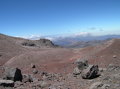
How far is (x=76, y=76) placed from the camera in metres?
26.7

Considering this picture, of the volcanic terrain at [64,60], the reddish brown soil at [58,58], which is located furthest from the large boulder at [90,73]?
the reddish brown soil at [58,58]

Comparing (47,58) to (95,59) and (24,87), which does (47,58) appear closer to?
(95,59)

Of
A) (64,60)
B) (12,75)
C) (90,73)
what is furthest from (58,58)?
(12,75)

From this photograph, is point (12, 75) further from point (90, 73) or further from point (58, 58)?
point (58, 58)

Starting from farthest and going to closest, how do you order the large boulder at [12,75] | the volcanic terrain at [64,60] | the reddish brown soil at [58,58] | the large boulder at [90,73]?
the reddish brown soil at [58,58], the volcanic terrain at [64,60], the large boulder at [90,73], the large boulder at [12,75]

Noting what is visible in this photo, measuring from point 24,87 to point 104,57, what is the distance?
684 inches

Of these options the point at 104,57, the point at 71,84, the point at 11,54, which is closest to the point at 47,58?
the point at 11,54

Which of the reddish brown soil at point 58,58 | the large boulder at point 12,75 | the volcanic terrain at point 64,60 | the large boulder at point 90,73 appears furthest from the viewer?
the reddish brown soil at point 58,58

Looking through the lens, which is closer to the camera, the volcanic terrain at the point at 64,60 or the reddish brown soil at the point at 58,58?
the volcanic terrain at the point at 64,60

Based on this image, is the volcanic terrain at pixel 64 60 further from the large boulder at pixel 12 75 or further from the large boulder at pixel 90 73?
the large boulder at pixel 12 75

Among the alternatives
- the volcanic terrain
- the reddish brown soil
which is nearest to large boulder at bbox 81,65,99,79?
the volcanic terrain

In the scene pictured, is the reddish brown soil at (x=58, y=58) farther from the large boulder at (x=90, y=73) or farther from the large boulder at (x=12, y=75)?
the large boulder at (x=12, y=75)

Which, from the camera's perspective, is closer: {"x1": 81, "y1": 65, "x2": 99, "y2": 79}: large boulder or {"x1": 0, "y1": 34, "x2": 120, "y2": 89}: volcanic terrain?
{"x1": 81, "y1": 65, "x2": 99, "y2": 79}: large boulder

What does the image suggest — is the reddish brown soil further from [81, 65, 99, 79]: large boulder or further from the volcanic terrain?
[81, 65, 99, 79]: large boulder
